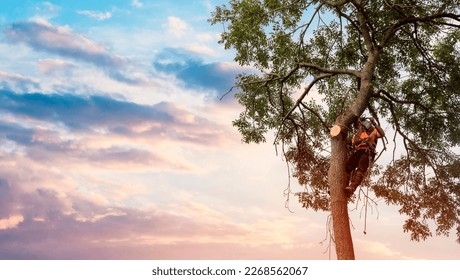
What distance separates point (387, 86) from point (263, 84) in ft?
13.7

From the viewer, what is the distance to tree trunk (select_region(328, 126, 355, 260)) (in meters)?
12.2

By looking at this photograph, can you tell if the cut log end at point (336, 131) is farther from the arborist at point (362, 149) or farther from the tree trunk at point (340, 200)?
the arborist at point (362, 149)

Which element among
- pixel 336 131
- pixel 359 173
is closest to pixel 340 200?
pixel 359 173

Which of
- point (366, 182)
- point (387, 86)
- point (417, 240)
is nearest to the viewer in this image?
point (366, 182)

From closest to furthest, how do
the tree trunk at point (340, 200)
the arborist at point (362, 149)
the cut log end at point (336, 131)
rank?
the tree trunk at point (340, 200) < the arborist at point (362, 149) < the cut log end at point (336, 131)

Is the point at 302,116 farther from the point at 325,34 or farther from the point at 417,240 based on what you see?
the point at 417,240

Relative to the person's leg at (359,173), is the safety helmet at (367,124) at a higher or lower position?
higher

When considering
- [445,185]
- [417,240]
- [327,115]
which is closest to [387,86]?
[327,115]

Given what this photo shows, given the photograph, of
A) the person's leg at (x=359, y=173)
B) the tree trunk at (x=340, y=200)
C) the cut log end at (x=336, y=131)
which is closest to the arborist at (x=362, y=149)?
the person's leg at (x=359, y=173)

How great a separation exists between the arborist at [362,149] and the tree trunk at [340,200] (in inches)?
7.4

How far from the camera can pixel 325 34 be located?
57.7 ft

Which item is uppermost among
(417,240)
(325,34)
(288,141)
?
(325,34)

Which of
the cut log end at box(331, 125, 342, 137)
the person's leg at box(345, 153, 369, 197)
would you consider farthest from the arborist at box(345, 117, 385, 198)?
the cut log end at box(331, 125, 342, 137)

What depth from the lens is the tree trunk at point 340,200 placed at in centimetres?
1225
